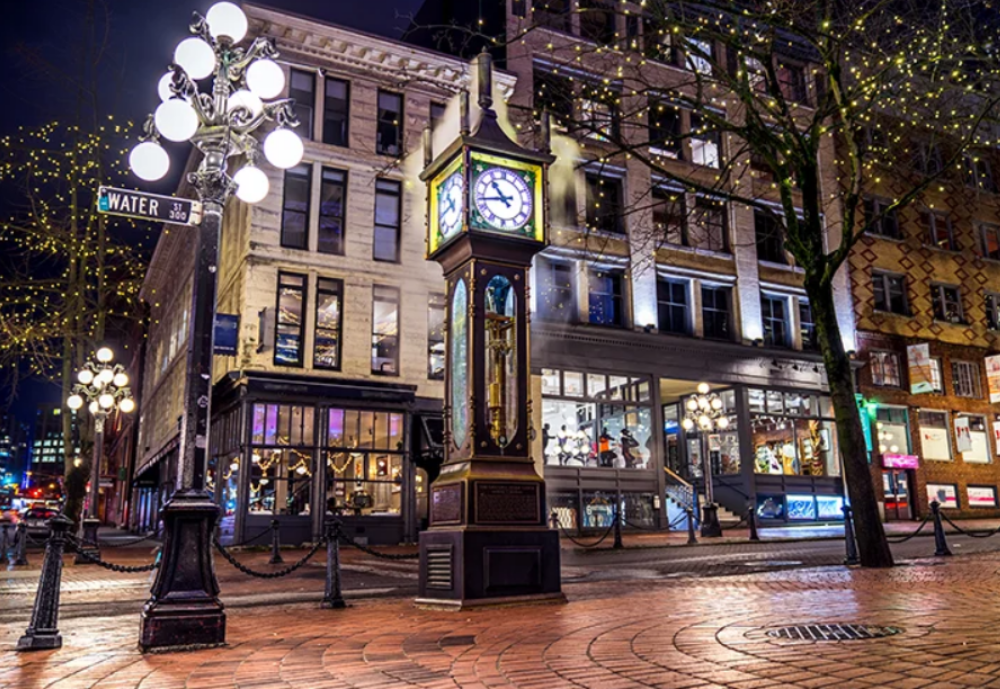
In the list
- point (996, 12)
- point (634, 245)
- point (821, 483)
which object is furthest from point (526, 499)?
point (821, 483)

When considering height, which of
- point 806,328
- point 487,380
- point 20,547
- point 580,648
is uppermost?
point 806,328

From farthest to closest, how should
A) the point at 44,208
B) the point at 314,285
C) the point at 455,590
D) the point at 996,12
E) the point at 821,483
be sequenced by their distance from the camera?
Answer: the point at 821,483
the point at 314,285
the point at 44,208
the point at 996,12
the point at 455,590

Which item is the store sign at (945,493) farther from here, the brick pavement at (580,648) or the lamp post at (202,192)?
the lamp post at (202,192)

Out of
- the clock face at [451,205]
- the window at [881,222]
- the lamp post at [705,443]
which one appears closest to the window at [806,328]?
the window at [881,222]

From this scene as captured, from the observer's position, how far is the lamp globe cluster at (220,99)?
7.45 m

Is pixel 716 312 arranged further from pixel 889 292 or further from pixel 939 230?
pixel 939 230

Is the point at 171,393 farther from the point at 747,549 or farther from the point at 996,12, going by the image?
the point at 996,12

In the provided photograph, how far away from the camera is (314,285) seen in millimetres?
24797

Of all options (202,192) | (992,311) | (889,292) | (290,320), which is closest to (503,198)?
(202,192)

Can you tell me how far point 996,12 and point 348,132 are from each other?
741 inches

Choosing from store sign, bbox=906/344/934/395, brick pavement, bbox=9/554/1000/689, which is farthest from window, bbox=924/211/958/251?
brick pavement, bbox=9/554/1000/689

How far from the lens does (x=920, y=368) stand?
33375 mm

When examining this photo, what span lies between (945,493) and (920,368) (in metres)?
5.26

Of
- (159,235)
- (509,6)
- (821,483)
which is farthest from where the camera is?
(159,235)
